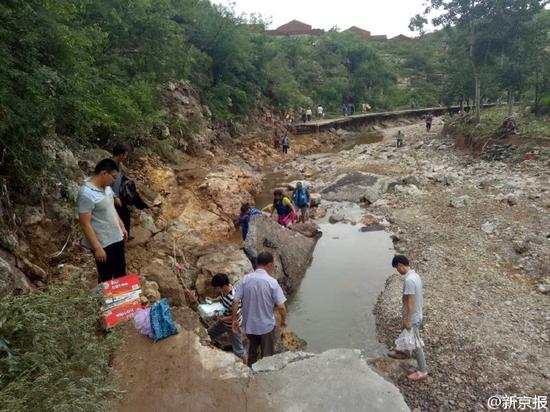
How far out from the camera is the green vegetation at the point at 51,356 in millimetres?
3020

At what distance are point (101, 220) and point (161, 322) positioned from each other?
1453 millimetres

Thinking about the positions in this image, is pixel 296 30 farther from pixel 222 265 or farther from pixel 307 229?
pixel 222 265

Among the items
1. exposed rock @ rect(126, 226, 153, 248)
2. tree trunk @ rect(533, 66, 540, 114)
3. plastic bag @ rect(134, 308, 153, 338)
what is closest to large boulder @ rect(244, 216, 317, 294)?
exposed rock @ rect(126, 226, 153, 248)

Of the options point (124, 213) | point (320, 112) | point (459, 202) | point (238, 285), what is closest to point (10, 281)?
point (124, 213)

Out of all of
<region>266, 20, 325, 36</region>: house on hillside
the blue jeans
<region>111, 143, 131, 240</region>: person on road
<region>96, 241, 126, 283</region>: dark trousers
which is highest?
<region>266, 20, 325, 36</region>: house on hillside

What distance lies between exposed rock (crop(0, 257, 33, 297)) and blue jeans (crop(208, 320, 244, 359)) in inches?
96.1

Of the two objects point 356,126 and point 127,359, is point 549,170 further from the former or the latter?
point 356,126

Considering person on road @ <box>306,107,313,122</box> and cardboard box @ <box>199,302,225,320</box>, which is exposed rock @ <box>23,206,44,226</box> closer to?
cardboard box @ <box>199,302,225,320</box>

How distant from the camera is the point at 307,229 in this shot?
12461mm

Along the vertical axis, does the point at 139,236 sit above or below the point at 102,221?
below

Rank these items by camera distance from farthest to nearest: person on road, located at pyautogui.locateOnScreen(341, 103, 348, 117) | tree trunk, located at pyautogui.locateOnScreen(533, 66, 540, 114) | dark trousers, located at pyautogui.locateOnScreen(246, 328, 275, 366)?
person on road, located at pyautogui.locateOnScreen(341, 103, 348, 117) < tree trunk, located at pyautogui.locateOnScreen(533, 66, 540, 114) < dark trousers, located at pyautogui.locateOnScreen(246, 328, 275, 366)

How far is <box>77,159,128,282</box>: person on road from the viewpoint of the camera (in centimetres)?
451

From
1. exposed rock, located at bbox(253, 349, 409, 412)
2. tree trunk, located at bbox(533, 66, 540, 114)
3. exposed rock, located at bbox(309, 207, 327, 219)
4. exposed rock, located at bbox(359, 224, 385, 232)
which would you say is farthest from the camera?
tree trunk, located at bbox(533, 66, 540, 114)

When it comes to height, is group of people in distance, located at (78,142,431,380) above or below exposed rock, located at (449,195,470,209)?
above
